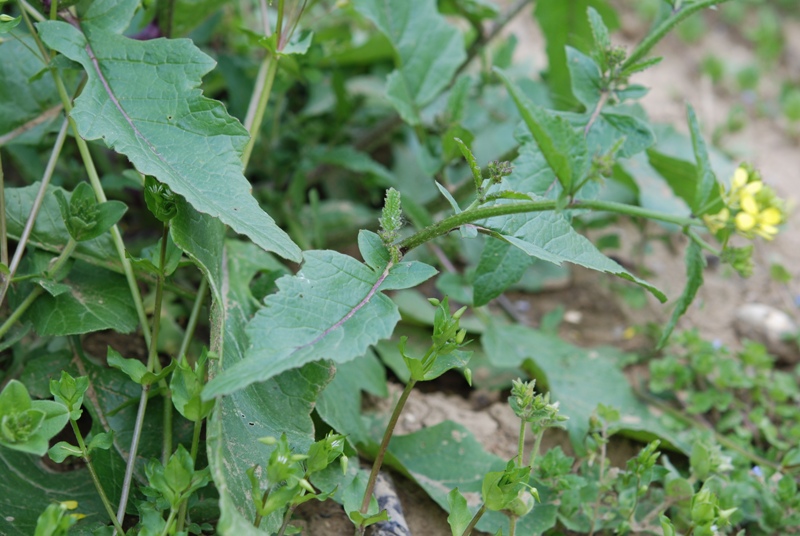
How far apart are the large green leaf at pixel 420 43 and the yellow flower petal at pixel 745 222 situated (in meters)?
1.12

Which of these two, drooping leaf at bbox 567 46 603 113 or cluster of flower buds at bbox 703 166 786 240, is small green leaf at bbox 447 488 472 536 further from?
drooping leaf at bbox 567 46 603 113

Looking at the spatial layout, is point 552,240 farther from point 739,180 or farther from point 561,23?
point 561,23

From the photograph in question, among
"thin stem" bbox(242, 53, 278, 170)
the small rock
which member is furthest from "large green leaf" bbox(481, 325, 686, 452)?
"thin stem" bbox(242, 53, 278, 170)

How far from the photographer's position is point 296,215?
8.13ft

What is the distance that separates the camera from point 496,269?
174cm

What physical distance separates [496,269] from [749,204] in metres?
0.55

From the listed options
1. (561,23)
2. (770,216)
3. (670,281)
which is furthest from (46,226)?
(670,281)

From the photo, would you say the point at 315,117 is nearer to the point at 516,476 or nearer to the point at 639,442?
the point at 639,442

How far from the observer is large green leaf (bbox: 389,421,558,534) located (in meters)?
1.68

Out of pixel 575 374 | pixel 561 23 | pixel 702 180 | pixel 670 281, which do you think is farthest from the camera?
pixel 670 281

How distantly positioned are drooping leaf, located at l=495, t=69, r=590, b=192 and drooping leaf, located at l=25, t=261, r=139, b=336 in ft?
3.08

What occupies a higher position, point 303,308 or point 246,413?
point 303,308

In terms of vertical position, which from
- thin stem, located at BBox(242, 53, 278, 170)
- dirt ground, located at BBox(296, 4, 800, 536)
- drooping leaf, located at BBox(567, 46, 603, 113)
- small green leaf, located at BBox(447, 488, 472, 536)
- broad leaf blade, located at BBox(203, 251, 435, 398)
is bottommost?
dirt ground, located at BBox(296, 4, 800, 536)

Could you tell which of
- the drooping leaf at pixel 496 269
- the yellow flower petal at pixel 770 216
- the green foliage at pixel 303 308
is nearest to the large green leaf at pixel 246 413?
the green foliage at pixel 303 308
